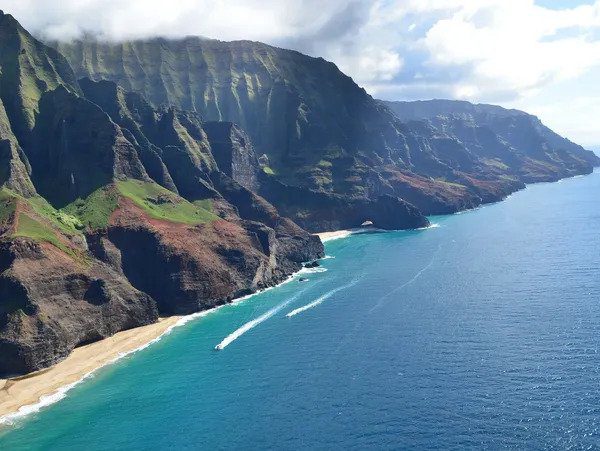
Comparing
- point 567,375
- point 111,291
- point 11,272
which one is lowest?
point 567,375

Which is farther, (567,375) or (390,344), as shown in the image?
(390,344)

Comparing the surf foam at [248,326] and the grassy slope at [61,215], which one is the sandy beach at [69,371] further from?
the grassy slope at [61,215]

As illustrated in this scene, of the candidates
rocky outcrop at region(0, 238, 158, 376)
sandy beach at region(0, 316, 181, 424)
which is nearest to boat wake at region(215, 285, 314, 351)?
sandy beach at region(0, 316, 181, 424)

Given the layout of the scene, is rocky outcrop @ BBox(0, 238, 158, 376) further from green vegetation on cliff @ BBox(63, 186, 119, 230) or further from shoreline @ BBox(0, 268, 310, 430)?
green vegetation on cliff @ BBox(63, 186, 119, 230)

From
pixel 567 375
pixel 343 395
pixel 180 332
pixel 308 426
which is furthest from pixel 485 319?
pixel 180 332

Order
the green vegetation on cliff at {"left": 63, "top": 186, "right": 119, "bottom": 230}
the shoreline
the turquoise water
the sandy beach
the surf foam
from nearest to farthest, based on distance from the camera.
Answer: the turquoise water, the shoreline, the sandy beach, the surf foam, the green vegetation on cliff at {"left": 63, "top": 186, "right": 119, "bottom": 230}

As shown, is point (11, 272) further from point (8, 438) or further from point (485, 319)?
point (485, 319)
